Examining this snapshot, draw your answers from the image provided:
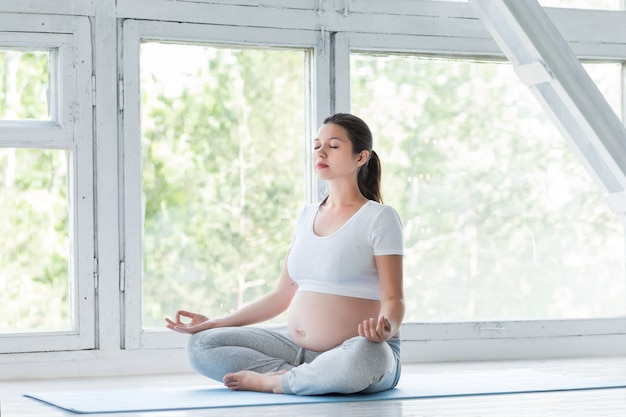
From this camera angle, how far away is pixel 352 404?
10.6 ft

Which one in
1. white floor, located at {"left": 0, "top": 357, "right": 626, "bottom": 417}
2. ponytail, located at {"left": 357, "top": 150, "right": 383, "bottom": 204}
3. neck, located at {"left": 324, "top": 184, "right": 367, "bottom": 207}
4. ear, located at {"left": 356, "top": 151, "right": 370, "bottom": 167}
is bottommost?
white floor, located at {"left": 0, "top": 357, "right": 626, "bottom": 417}

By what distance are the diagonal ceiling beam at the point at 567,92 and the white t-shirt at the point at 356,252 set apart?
1.18m

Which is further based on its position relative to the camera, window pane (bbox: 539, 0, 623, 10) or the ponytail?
window pane (bbox: 539, 0, 623, 10)

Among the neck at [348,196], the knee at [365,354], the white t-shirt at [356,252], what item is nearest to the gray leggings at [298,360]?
the knee at [365,354]

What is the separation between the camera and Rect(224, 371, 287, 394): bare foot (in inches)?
136

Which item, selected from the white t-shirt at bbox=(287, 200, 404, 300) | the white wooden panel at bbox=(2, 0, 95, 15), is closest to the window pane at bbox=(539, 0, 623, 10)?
the white t-shirt at bbox=(287, 200, 404, 300)

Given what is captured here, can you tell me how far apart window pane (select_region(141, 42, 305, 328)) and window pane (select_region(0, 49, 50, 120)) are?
0.42 meters

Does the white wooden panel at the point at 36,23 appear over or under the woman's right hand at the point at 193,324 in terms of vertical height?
over

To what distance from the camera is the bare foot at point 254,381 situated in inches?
136

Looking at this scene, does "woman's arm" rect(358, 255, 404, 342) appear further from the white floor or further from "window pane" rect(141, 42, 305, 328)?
"window pane" rect(141, 42, 305, 328)

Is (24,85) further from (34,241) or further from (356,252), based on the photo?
(356,252)

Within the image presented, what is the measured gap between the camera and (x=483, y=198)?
199 inches

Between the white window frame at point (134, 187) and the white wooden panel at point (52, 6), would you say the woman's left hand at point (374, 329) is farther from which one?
the white wooden panel at point (52, 6)

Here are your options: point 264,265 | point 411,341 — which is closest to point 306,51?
point 264,265
